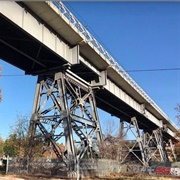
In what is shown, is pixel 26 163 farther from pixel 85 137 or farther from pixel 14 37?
pixel 14 37

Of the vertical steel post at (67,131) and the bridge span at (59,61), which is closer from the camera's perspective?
the bridge span at (59,61)

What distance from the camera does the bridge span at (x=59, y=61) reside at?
17.9 metres

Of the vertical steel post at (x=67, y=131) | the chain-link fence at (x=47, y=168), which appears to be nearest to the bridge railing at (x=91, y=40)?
the vertical steel post at (x=67, y=131)

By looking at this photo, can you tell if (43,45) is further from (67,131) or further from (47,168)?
(47,168)

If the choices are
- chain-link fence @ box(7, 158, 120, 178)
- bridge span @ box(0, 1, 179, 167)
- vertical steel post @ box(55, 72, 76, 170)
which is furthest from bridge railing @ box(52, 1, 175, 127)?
chain-link fence @ box(7, 158, 120, 178)

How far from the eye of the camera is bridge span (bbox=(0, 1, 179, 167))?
58.9 ft

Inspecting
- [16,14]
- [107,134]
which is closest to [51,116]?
[16,14]

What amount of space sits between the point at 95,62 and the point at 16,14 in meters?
11.7

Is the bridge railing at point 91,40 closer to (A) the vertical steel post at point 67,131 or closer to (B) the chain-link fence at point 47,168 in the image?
(A) the vertical steel post at point 67,131

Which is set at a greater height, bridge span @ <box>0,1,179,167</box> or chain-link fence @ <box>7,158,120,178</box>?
bridge span @ <box>0,1,179,167</box>

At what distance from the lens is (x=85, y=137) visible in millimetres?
25828

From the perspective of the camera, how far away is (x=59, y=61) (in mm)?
23047

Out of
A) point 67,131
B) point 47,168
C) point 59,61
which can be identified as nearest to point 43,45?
point 59,61

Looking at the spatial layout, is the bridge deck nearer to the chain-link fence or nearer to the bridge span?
the bridge span
